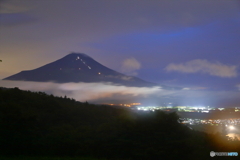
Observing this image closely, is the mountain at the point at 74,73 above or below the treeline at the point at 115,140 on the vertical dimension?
above

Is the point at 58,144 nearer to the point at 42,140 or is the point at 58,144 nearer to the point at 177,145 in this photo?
the point at 42,140

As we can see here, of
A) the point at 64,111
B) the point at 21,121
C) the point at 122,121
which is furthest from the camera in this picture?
the point at 64,111

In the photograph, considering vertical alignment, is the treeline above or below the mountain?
below

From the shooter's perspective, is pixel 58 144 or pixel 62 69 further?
pixel 62 69

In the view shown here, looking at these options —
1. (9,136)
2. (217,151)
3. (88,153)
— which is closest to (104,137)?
(88,153)

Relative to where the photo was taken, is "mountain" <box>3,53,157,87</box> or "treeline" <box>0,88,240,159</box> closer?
"treeline" <box>0,88,240,159</box>

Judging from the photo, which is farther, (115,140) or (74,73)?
(74,73)

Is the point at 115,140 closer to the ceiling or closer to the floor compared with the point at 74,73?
closer to the floor

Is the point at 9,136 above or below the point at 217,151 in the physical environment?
above
